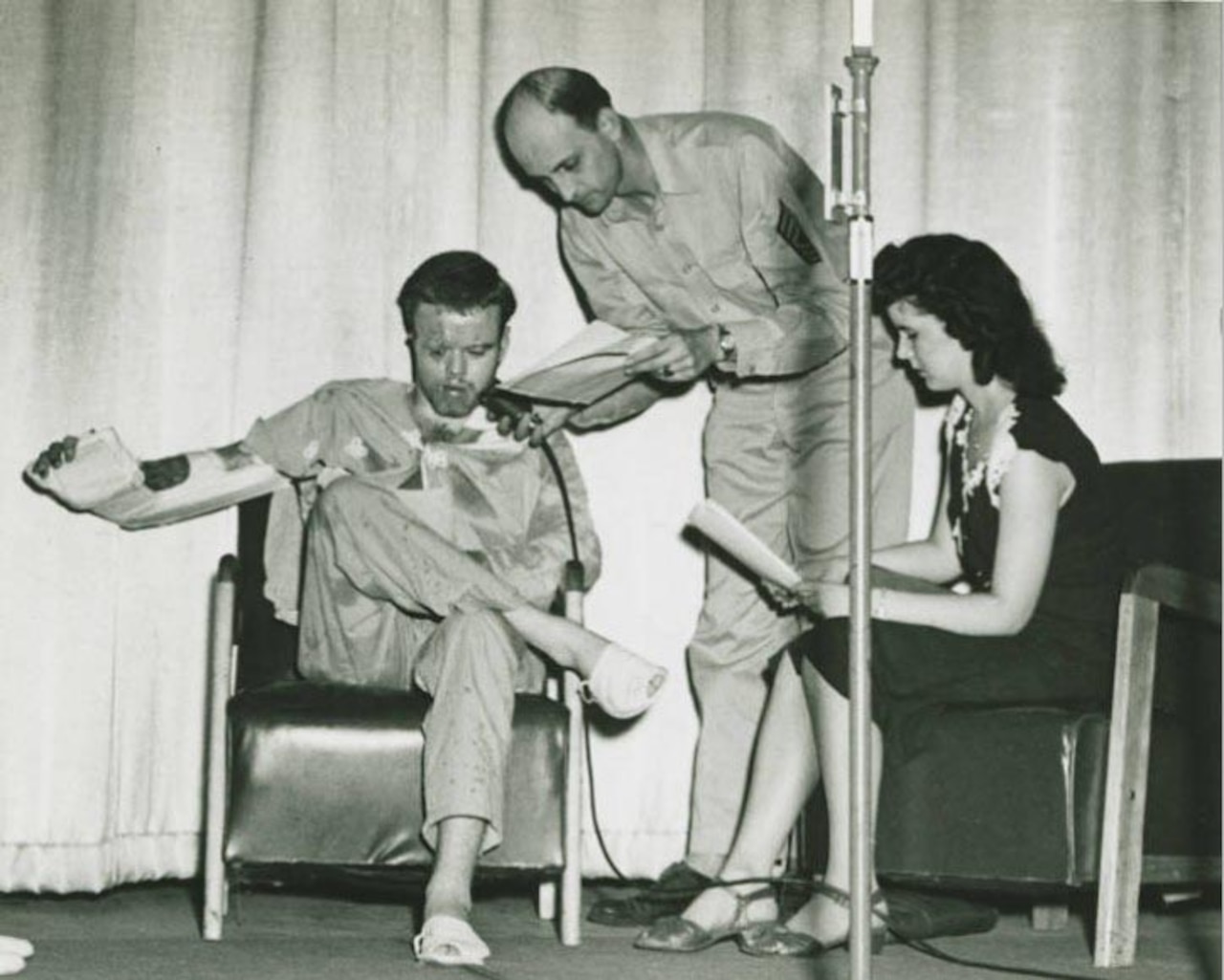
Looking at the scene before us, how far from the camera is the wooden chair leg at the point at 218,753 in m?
2.92

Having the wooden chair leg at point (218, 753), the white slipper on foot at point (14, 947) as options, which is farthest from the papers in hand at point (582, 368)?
the white slipper on foot at point (14, 947)

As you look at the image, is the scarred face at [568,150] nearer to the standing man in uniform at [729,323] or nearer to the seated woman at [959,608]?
the standing man in uniform at [729,323]

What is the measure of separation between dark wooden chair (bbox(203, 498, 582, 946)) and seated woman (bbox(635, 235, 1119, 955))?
222mm

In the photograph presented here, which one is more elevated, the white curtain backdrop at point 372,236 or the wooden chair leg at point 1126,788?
the white curtain backdrop at point 372,236

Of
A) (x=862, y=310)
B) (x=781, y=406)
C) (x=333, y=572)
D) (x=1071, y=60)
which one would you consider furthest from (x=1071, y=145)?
(x=862, y=310)

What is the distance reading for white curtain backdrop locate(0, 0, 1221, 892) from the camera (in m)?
3.47

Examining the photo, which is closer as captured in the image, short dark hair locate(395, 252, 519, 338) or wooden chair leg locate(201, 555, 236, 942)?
wooden chair leg locate(201, 555, 236, 942)

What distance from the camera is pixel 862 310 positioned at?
1.97 m

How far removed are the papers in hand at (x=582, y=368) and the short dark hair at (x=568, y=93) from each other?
1.19 feet

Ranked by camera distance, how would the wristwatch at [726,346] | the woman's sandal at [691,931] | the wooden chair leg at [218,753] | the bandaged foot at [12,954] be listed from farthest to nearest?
1. the wristwatch at [726,346]
2. the wooden chair leg at [218,753]
3. the woman's sandal at [691,931]
4. the bandaged foot at [12,954]

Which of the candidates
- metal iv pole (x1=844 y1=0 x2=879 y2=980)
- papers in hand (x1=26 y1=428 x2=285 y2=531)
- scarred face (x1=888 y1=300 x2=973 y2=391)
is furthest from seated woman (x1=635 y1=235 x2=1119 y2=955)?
papers in hand (x1=26 y1=428 x2=285 y2=531)

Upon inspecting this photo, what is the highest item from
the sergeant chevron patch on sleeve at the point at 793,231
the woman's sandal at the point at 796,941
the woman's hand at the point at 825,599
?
the sergeant chevron patch on sleeve at the point at 793,231

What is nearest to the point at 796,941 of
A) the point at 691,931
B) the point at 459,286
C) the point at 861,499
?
the point at 691,931

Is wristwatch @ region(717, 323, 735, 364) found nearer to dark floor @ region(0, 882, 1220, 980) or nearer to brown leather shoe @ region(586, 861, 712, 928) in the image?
brown leather shoe @ region(586, 861, 712, 928)
